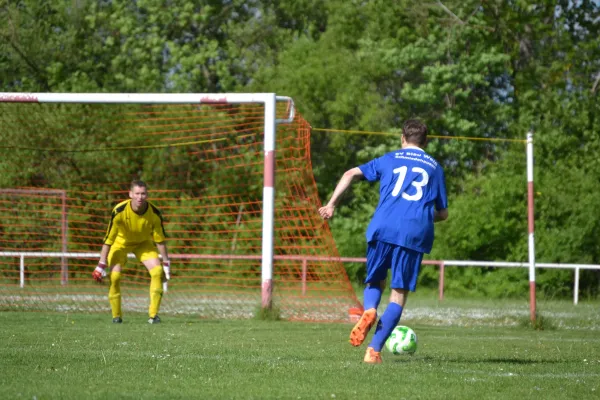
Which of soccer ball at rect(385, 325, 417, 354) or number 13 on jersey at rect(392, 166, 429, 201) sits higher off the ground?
number 13 on jersey at rect(392, 166, 429, 201)

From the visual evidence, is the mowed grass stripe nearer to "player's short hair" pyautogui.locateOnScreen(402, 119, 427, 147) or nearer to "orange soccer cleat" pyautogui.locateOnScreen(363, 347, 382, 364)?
"orange soccer cleat" pyautogui.locateOnScreen(363, 347, 382, 364)

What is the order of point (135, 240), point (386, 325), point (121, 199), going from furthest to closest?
point (121, 199)
point (135, 240)
point (386, 325)

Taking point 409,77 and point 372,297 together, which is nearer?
point 372,297

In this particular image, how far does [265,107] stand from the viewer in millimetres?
14742

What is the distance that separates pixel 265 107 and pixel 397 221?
7.14 meters

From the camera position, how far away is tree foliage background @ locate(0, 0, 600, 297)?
1053 inches

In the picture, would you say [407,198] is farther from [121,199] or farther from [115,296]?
[121,199]

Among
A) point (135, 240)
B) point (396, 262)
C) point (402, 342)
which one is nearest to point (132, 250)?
point (135, 240)

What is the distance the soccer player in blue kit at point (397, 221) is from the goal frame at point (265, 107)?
627cm

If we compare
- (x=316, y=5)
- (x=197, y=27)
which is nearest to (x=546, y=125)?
(x=316, y=5)

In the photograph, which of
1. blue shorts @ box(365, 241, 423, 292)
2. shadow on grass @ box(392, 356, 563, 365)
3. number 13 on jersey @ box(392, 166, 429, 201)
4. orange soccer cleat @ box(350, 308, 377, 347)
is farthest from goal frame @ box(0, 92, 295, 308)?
orange soccer cleat @ box(350, 308, 377, 347)

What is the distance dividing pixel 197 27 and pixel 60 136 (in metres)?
18.4

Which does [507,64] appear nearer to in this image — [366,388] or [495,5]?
[495,5]

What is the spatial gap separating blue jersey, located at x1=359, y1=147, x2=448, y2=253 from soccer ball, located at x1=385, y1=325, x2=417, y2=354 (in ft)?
3.75
